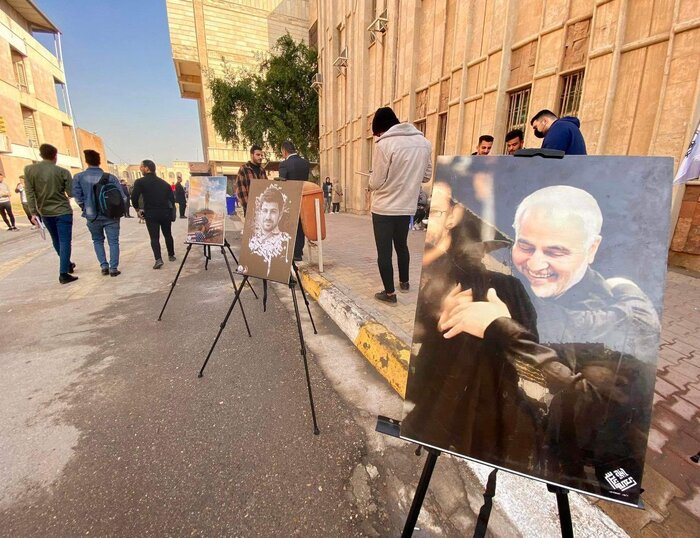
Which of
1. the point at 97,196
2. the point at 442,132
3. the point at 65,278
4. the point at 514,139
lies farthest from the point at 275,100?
the point at 514,139

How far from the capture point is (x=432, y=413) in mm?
1245

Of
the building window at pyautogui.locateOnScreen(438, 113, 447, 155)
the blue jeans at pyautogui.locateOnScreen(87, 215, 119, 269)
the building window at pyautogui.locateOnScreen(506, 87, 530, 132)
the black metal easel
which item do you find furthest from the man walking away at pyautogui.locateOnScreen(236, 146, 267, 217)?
the building window at pyautogui.locateOnScreen(438, 113, 447, 155)

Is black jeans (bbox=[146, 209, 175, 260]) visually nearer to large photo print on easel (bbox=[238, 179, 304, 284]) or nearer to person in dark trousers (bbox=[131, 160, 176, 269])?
person in dark trousers (bbox=[131, 160, 176, 269])

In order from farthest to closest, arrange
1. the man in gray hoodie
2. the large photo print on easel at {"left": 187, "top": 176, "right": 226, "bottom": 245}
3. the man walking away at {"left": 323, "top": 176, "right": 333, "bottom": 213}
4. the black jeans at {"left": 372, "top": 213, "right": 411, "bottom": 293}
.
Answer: the man walking away at {"left": 323, "top": 176, "right": 333, "bottom": 213} → the large photo print on easel at {"left": 187, "top": 176, "right": 226, "bottom": 245} → the black jeans at {"left": 372, "top": 213, "right": 411, "bottom": 293} → the man in gray hoodie

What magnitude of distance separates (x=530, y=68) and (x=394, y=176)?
232 inches

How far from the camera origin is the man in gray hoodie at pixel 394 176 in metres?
3.33

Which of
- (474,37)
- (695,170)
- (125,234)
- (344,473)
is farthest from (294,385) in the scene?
(125,234)

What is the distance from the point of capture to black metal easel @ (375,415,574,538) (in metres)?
1.07

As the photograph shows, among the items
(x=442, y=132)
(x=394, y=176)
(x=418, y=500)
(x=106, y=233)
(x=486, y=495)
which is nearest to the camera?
(x=418, y=500)

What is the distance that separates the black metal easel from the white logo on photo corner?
135 mm

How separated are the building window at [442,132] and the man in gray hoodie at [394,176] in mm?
7054

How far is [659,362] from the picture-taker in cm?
280

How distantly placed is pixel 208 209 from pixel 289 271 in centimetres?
239

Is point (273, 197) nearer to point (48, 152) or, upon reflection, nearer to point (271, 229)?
point (271, 229)
